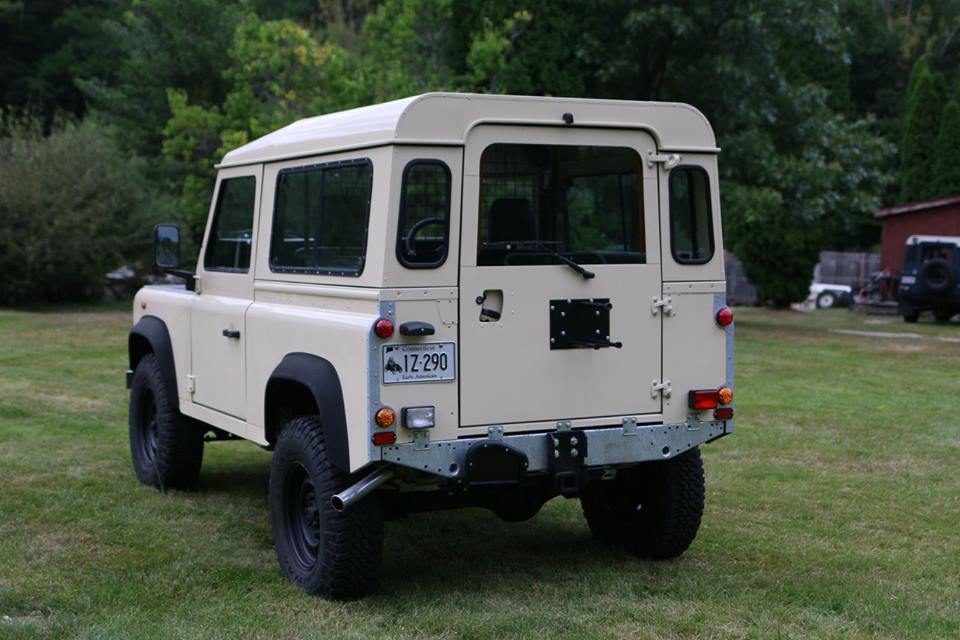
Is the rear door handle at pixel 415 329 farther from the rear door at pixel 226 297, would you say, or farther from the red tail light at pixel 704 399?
the rear door at pixel 226 297

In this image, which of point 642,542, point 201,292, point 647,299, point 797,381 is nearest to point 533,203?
point 647,299

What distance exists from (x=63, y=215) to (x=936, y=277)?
18218mm

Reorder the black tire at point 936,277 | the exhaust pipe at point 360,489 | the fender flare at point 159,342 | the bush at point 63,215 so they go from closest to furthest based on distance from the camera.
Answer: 1. the exhaust pipe at point 360,489
2. the fender flare at point 159,342
3. the bush at point 63,215
4. the black tire at point 936,277

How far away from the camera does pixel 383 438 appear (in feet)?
18.1

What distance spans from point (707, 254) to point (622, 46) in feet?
60.6

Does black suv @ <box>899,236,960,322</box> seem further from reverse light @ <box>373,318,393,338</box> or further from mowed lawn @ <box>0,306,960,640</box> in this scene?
reverse light @ <box>373,318,393,338</box>

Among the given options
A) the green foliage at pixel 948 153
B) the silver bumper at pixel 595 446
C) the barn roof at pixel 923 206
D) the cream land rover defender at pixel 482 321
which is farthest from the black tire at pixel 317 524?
the green foliage at pixel 948 153

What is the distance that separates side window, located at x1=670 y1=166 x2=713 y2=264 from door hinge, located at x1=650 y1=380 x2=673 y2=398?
65cm

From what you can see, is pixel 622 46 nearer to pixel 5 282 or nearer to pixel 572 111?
pixel 5 282

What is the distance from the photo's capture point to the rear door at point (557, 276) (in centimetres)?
584

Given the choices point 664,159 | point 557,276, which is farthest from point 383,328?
point 664,159

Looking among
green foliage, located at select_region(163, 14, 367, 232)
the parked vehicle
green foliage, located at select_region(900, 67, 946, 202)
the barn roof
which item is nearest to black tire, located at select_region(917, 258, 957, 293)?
the barn roof

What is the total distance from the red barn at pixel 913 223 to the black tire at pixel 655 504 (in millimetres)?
25764

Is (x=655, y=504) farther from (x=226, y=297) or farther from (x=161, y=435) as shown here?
(x=161, y=435)
